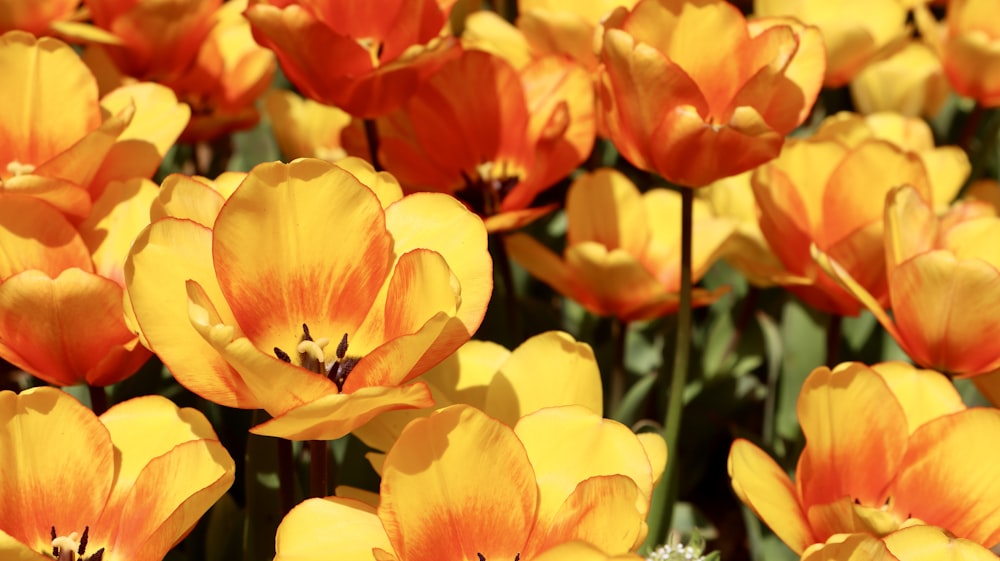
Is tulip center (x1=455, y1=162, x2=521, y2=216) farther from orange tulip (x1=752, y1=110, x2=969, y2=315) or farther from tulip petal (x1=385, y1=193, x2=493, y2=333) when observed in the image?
tulip petal (x1=385, y1=193, x2=493, y2=333)

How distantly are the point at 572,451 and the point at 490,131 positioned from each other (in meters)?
0.74

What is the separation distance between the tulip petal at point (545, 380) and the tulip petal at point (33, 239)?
432mm

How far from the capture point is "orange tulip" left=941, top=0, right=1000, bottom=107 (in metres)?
1.98

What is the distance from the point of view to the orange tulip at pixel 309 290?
89 cm

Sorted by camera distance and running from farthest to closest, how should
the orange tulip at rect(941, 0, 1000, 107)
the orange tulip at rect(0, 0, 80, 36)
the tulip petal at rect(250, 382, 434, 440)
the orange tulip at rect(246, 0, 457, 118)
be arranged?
the orange tulip at rect(941, 0, 1000, 107)
the orange tulip at rect(0, 0, 80, 36)
the orange tulip at rect(246, 0, 457, 118)
the tulip petal at rect(250, 382, 434, 440)

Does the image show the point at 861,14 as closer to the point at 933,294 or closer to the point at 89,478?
the point at 933,294

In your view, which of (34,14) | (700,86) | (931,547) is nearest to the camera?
(931,547)

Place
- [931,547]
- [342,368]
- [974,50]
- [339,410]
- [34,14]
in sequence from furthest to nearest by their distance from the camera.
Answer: [974,50] < [34,14] < [342,368] < [931,547] < [339,410]

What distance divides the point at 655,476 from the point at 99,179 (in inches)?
28.2

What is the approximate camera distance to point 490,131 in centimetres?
163

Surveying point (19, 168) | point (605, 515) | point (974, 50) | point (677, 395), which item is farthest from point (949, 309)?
point (19, 168)

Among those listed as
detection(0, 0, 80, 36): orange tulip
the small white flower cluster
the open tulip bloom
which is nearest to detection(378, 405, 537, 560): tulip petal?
the open tulip bloom

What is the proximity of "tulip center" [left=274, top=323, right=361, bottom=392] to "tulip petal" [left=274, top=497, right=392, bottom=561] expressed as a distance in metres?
0.14

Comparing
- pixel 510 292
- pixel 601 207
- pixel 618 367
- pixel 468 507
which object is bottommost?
pixel 618 367
